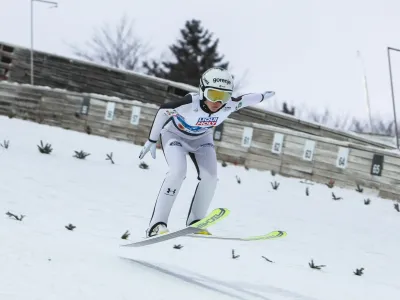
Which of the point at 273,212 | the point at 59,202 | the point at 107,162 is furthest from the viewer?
the point at 107,162

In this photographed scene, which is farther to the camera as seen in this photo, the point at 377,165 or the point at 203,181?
the point at 377,165

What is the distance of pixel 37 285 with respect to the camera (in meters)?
5.27

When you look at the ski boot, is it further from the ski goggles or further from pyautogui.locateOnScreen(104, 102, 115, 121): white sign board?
pyautogui.locateOnScreen(104, 102, 115, 121): white sign board

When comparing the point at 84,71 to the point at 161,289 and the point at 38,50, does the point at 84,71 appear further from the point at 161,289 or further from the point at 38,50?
the point at 161,289

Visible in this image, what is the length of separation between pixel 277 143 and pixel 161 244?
8.04 meters

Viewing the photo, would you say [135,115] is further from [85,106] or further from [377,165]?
[377,165]

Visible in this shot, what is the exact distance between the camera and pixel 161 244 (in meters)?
8.27

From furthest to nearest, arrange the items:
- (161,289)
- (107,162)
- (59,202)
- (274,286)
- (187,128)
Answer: (107,162) < (59,202) < (187,128) < (274,286) < (161,289)

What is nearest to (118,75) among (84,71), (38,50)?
(84,71)

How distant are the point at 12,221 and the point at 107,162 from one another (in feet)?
19.6

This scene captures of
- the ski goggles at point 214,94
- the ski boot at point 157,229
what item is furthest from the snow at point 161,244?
the ski goggles at point 214,94

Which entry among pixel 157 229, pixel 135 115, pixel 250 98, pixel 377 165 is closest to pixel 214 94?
pixel 250 98

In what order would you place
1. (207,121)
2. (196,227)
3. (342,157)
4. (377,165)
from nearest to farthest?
(196,227), (207,121), (377,165), (342,157)

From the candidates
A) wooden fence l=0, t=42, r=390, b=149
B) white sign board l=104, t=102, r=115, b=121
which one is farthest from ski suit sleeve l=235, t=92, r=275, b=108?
wooden fence l=0, t=42, r=390, b=149
